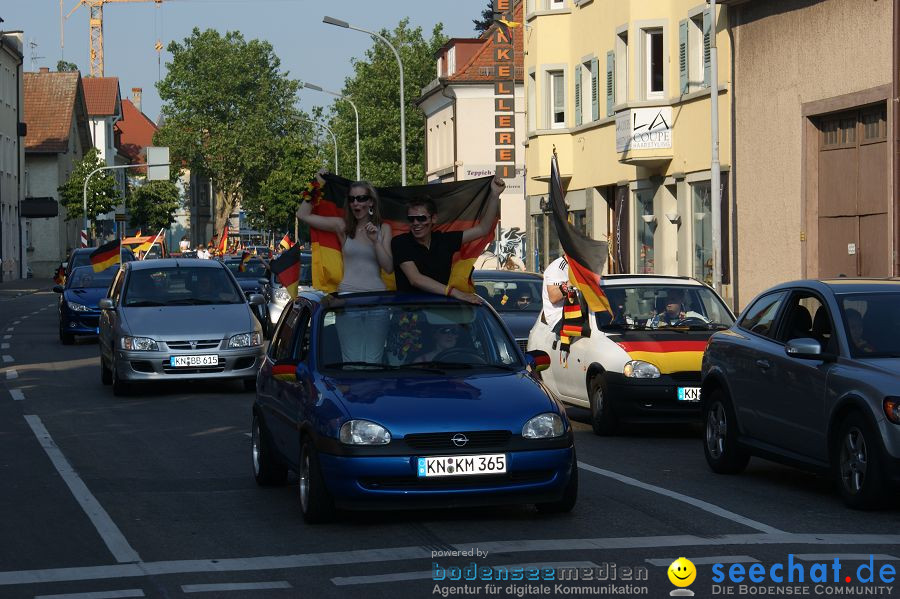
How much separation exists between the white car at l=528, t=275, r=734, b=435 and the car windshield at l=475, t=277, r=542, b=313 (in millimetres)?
3716

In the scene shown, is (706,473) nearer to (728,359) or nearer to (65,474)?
(728,359)

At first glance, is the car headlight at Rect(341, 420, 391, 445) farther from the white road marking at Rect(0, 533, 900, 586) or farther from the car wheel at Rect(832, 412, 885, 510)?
the car wheel at Rect(832, 412, 885, 510)

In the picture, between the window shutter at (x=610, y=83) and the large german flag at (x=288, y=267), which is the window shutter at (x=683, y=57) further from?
the large german flag at (x=288, y=267)

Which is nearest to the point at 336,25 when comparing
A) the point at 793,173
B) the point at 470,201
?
the point at 793,173

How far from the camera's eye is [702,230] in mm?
31703

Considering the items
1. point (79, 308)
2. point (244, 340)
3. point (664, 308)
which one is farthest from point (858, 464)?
point (79, 308)

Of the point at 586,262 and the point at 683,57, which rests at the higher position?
the point at 683,57

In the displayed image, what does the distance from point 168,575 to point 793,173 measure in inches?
816

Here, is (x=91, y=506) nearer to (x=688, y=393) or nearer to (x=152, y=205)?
(x=688, y=393)

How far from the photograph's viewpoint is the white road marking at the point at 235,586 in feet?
24.5

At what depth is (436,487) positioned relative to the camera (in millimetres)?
8906

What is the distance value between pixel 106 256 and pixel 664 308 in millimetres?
18597

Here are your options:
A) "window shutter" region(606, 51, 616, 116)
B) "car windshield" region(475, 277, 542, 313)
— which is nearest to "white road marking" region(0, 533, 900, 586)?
"car windshield" region(475, 277, 542, 313)

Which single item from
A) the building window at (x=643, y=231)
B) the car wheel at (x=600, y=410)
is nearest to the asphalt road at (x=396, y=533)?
the car wheel at (x=600, y=410)
